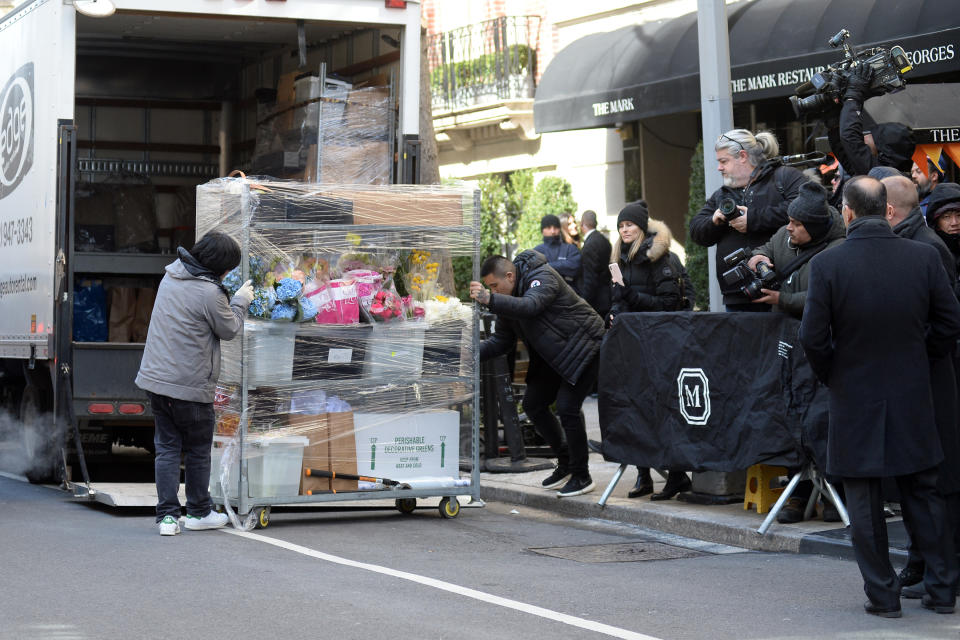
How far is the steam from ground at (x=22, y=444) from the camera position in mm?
10914

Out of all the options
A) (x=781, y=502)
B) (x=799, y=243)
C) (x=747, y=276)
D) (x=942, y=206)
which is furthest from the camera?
(x=747, y=276)

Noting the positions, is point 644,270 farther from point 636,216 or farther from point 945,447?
point 945,447

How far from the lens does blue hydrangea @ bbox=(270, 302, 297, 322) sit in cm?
870

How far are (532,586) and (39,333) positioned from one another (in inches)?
208

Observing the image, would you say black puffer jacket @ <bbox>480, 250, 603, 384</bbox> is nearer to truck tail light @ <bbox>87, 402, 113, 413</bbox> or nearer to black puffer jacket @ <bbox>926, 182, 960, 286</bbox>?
black puffer jacket @ <bbox>926, 182, 960, 286</bbox>

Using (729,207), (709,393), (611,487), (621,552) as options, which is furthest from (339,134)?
(621,552)

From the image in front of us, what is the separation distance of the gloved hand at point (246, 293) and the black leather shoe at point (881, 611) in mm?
4112

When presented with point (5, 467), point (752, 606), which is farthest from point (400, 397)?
point (5, 467)

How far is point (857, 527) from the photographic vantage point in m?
6.18

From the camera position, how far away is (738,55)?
1477 centimetres

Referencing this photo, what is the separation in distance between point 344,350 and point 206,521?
1345 millimetres

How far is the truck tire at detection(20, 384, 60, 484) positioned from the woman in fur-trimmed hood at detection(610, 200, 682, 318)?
4.36 m

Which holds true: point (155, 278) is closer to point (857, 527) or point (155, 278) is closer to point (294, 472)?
point (294, 472)

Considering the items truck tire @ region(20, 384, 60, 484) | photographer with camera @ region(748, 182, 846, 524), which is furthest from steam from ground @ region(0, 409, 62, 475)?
photographer with camera @ region(748, 182, 846, 524)
